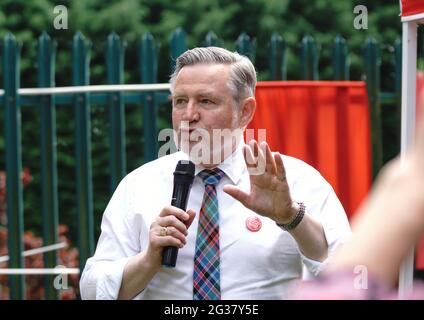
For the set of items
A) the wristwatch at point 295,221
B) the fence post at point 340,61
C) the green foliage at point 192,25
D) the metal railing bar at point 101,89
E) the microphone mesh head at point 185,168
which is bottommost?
the wristwatch at point 295,221

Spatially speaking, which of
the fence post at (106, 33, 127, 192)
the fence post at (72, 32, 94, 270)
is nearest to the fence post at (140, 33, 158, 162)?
the fence post at (106, 33, 127, 192)

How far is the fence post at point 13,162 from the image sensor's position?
519cm

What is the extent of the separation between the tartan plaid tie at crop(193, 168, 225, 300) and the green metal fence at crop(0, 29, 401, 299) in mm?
2417

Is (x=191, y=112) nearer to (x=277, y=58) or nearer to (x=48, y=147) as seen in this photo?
(x=277, y=58)

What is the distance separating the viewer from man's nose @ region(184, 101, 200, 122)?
264 centimetres

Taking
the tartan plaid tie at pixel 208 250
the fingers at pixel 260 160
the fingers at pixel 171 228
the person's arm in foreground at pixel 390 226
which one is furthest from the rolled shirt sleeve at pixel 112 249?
the person's arm in foreground at pixel 390 226

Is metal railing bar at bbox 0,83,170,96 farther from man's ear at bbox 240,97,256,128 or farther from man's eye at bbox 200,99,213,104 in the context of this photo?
man's eye at bbox 200,99,213,104

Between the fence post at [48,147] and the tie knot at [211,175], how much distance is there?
2569mm

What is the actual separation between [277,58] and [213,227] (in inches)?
105

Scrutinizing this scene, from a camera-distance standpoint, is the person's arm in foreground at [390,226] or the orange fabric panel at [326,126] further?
the orange fabric panel at [326,126]

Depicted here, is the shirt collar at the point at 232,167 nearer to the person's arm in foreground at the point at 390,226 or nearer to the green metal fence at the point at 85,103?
the person's arm in foreground at the point at 390,226

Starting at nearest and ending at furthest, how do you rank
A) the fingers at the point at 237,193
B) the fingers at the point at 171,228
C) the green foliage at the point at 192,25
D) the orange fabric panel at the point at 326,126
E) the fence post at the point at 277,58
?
the fingers at the point at 237,193 < the fingers at the point at 171,228 < the orange fabric panel at the point at 326,126 < the fence post at the point at 277,58 < the green foliage at the point at 192,25
